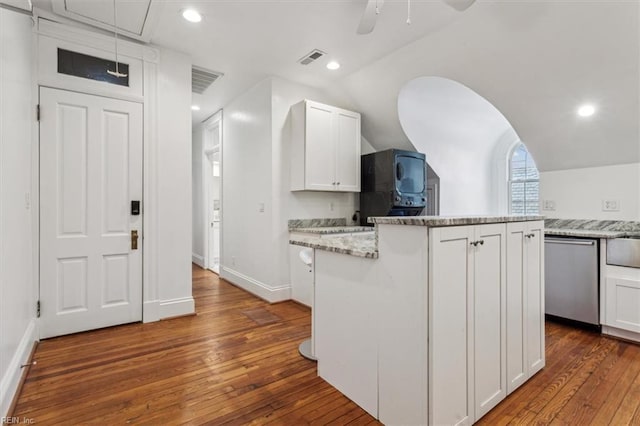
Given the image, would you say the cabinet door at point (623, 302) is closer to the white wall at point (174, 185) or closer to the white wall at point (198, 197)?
the white wall at point (174, 185)

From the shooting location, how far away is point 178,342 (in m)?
2.55

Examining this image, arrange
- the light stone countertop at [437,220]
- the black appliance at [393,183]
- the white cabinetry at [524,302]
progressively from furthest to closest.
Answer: the black appliance at [393,183], the white cabinetry at [524,302], the light stone countertop at [437,220]

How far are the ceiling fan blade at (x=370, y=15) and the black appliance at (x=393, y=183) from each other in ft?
6.07

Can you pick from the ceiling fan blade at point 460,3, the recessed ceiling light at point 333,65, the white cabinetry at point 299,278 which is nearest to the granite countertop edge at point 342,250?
the ceiling fan blade at point 460,3

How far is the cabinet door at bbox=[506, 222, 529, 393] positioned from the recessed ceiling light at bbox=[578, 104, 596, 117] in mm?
1732

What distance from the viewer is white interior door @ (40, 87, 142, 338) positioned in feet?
8.54

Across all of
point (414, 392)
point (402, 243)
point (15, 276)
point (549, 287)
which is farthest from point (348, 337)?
point (549, 287)

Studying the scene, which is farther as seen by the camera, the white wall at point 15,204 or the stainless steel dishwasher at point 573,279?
the stainless steel dishwasher at point 573,279

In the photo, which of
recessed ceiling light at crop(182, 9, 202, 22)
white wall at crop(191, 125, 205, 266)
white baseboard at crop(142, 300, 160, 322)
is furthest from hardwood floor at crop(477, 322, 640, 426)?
white wall at crop(191, 125, 205, 266)

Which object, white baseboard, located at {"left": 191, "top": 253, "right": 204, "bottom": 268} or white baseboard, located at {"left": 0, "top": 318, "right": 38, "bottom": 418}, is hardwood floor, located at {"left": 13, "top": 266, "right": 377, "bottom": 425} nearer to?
white baseboard, located at {"left": 0, "top": 318, "right": 38, "bottom": 418}

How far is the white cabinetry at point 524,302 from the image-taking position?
1799mm

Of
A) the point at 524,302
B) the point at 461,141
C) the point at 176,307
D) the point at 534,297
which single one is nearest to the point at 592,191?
the point at 461,141

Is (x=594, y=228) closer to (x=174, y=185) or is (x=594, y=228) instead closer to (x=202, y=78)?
(x=174, y=185)

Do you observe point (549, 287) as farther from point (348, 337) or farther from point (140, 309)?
point (140, 309)
